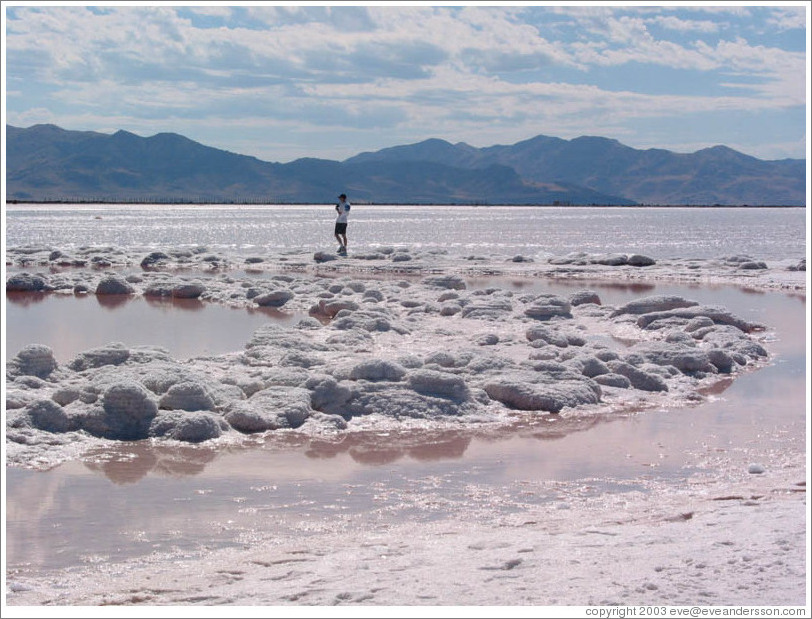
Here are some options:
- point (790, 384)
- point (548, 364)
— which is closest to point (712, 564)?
point (548, 364)

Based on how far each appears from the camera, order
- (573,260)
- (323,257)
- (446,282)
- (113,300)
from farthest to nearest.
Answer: (573,260)
(323,257)
(446,282)
(113,300)

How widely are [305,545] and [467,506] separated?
1.21m

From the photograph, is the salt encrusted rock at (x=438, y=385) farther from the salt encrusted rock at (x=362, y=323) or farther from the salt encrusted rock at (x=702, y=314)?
the salt encrusted rock at (x=702, y=314)

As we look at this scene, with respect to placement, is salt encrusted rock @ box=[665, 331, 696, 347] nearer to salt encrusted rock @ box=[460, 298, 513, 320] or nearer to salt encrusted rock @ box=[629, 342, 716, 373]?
salt encrusted rock @ box=[629, 342, 716, 373]

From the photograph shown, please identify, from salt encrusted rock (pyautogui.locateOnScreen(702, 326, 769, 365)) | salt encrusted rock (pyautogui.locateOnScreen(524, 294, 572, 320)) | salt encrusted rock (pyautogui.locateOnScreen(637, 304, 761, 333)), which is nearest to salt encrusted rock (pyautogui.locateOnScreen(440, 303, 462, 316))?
salt encrusted rock (pyautogui.locateOnScreen(524, 294, 572, 320))

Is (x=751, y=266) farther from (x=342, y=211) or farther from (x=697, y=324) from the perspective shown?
(x=697, y=324)

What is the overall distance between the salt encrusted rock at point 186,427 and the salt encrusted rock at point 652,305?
8.66 m

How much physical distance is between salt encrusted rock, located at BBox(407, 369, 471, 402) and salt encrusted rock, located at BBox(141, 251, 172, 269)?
18241 mm

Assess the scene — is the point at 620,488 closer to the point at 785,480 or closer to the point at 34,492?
the point at 785,480

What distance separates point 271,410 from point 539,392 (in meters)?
2.51

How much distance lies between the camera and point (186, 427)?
23.8ft

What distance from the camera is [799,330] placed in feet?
45.8

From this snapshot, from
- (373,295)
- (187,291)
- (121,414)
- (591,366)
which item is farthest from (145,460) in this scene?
(187,291)

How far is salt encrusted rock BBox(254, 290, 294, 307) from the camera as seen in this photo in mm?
15914
